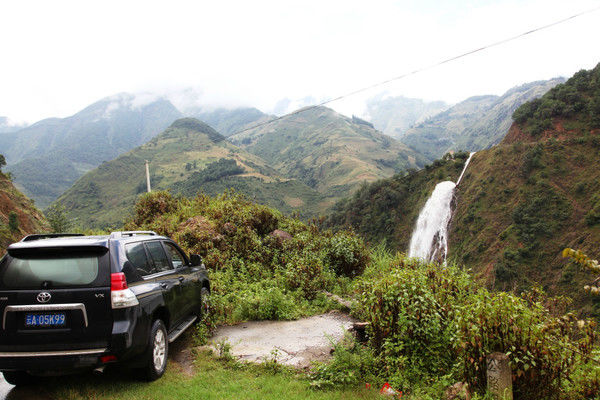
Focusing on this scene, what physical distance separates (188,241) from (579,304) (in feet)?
122

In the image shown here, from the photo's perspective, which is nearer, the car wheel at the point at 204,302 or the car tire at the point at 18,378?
the car tire at the point at 18,378

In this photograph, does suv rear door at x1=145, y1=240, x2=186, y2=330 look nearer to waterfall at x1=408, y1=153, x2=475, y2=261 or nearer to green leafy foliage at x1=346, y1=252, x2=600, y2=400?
green leafy foliage at x1=346, y1=252, x2=600, y2=400

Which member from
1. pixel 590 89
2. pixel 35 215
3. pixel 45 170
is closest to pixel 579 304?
pixel 590 89

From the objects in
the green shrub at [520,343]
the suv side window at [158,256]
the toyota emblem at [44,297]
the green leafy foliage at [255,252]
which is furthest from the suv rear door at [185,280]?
the green shrub at [520,343]

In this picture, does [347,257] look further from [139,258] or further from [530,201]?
[530,201]

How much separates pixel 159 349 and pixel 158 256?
130 centimetres

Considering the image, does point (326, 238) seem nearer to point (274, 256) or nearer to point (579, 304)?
point (274, 256)

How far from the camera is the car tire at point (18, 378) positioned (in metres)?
4.06

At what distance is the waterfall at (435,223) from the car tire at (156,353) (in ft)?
153

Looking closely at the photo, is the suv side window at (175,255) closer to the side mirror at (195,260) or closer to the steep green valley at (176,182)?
the side mirror at (195,260)

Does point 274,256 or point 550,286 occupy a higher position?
point 274,256

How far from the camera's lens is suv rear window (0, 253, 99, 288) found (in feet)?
12.5

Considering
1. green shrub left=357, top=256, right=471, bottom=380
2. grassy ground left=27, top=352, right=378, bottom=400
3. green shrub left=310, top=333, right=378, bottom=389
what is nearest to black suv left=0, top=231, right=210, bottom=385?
grassy ground left=27, top=352, right=378, bottom=400

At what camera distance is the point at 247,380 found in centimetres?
445
